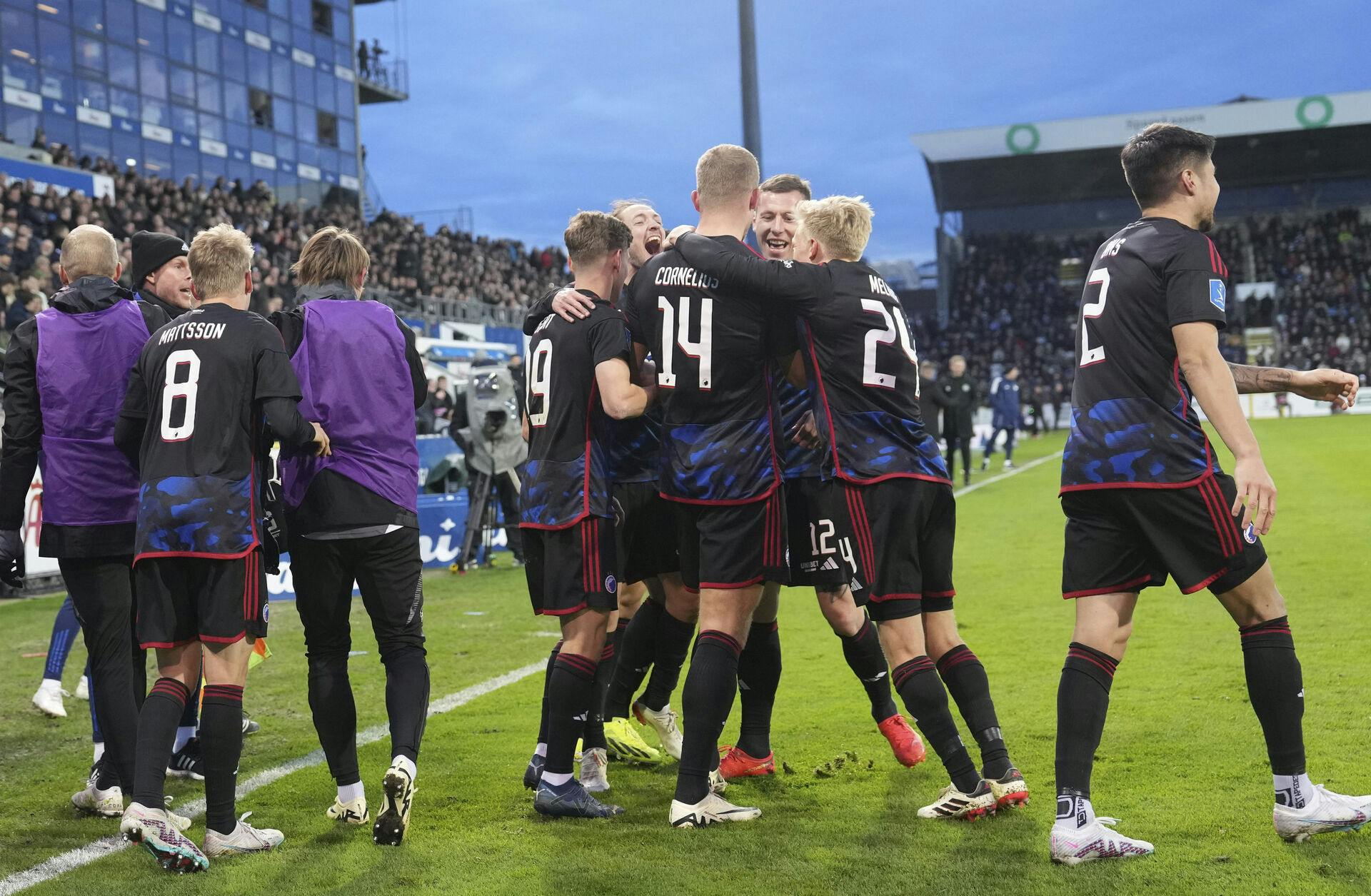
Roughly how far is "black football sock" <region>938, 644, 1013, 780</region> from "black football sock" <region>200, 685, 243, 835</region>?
2.42 m

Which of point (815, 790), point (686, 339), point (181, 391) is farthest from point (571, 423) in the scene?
point (815, 790)

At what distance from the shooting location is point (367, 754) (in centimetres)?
534

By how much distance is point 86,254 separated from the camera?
4582 mm

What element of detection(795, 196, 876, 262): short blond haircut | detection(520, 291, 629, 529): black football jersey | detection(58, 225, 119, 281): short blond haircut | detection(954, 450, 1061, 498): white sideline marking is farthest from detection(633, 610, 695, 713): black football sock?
detection(954, 450, 1061, 498): white sideline marking

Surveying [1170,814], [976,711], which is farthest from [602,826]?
[1170,814]

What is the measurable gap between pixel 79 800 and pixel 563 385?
7.91ft

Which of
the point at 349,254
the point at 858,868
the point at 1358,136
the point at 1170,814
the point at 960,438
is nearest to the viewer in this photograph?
the point at 858,868

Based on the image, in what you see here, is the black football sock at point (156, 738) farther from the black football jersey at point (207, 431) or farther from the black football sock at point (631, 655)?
the black football sock at point (631, 655)

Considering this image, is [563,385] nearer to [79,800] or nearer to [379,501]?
[379,501]

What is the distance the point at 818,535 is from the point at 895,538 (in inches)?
12.4

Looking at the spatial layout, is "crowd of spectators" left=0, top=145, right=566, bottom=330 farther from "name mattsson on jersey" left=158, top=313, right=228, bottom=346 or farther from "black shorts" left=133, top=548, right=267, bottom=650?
"black shorts" left=133, top=548, right=267, bottom=650

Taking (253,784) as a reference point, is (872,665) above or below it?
above

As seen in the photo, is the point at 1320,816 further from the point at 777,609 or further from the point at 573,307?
the point at 573,307

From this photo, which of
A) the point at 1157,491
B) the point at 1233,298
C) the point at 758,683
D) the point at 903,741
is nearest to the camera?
the point at 1157,491
